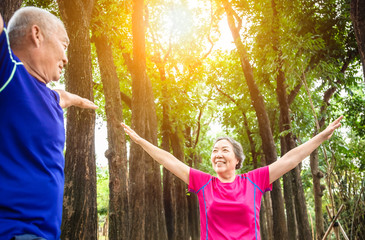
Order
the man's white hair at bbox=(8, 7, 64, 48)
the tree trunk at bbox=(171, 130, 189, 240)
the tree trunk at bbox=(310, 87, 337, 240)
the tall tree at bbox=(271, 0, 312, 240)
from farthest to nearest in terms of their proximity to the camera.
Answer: the tree trunk at bbox=(171, 130, 189, 240) → the tall tree at bbox=(271, 0, 312, 240) → the tree trunk at bbox=(310, 87, 337, 240) → the man's white hair at bbox=(8, 7, 64, 48)

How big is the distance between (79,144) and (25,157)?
4150 millimetres

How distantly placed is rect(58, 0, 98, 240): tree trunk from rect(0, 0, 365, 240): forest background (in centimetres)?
2

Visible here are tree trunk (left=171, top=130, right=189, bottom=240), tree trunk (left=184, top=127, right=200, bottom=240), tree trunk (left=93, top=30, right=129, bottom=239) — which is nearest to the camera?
tree trunk (left=93, top=30, right=129, bottom=239)

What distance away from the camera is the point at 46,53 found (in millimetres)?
1968

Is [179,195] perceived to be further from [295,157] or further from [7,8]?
[7,8]

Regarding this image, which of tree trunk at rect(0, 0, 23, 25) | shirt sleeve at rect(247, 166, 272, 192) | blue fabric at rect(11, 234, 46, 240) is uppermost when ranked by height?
tree trunk at rect(0, 0, 23, 25)

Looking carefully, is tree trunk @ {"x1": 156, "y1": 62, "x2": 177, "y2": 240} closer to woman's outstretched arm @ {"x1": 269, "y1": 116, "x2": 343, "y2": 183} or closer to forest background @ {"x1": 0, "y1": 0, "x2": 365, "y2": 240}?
forest background @ {"x1": 0, "y1": 0, "x2": 365, "y2": 240}

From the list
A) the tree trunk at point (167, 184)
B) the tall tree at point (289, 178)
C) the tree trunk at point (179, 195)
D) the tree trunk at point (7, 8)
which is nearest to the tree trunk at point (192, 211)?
the tree trunk at point (179, 195)

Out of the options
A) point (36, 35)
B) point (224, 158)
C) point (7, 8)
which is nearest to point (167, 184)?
point (224, 158)

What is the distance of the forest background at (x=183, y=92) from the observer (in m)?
5.93

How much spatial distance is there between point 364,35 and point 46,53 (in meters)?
4.86

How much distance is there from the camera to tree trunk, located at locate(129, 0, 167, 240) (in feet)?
30.7

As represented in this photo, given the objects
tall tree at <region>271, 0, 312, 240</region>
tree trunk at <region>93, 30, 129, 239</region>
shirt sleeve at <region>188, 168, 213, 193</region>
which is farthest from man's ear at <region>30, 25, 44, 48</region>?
tall tree at <region>271, 0, 312, 240</region>

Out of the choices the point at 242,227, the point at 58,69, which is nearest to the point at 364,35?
the point at 242,227
